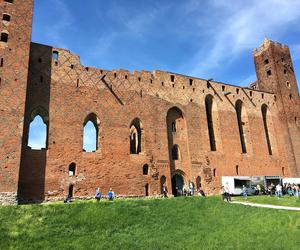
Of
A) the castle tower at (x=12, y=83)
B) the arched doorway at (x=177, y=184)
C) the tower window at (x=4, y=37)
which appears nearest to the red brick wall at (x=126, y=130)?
the arched doorway at (x=177, y=184)

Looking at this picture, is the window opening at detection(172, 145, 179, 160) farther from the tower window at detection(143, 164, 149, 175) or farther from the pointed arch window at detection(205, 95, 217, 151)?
the pointed arch window at detection(205, 95, 217, 151)

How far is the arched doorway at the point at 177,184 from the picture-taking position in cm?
2369

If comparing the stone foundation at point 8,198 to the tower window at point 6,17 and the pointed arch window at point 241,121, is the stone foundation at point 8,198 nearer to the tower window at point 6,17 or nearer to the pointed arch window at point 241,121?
the tower window at point 6,17

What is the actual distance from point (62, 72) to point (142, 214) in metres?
11.8

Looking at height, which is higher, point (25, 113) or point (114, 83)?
point (114, 83)

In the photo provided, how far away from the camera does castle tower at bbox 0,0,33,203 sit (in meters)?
16.3

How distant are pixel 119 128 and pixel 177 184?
21.2 feet

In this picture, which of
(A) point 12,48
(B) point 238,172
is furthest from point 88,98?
(B) point 238,172

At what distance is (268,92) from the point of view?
3212 cm

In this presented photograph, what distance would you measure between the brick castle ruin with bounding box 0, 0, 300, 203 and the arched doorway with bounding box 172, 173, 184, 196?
78 millimetres

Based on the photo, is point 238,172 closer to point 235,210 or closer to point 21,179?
point 235,210

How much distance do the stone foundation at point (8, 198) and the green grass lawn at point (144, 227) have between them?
9.91 ft

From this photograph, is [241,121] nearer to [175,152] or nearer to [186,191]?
[175,152]

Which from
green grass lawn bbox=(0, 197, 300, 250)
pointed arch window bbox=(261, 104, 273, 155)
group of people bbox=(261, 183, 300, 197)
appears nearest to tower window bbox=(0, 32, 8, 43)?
green grass lawn bbox=(0, 197, 300, 250)
